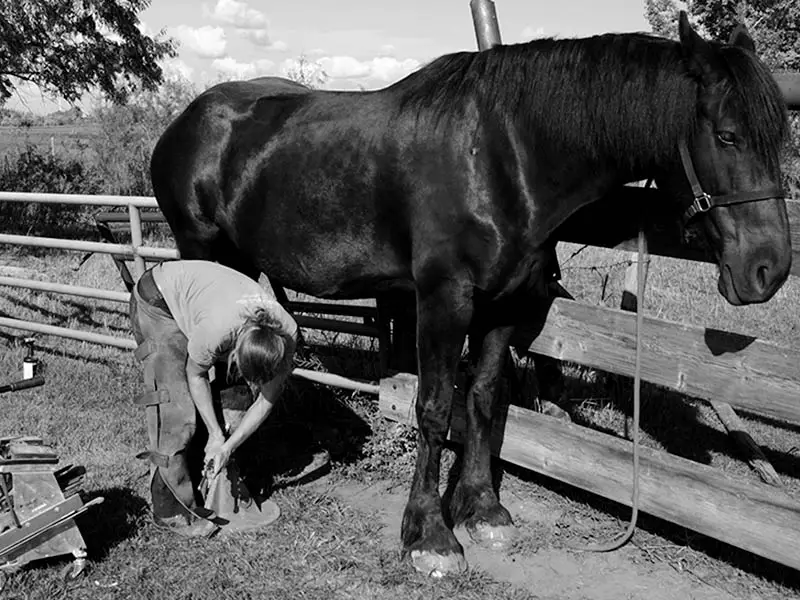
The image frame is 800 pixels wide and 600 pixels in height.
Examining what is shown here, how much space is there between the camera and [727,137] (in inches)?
102

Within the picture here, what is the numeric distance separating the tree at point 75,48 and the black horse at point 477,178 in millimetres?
7869

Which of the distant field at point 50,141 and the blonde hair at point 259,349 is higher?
the distant field at point 50,141

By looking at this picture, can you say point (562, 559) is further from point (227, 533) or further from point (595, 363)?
point (227, 533)

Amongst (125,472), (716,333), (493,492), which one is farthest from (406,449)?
(716,333)

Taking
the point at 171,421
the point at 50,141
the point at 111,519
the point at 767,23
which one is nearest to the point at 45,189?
the point at 50,141

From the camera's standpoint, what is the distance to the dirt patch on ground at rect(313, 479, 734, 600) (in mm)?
3184

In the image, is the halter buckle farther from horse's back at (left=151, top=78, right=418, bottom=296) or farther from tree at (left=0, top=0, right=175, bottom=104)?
tree at (left=0, top=0, right=175, bottom=104)

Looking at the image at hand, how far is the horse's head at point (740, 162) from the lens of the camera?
2539mm

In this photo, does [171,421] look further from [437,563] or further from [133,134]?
[133,134]

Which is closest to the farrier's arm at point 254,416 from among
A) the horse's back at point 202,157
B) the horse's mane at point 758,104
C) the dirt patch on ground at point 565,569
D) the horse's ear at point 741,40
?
the dirt patch on ground at point 565,569

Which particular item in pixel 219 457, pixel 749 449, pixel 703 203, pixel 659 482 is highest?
pixel 703 203

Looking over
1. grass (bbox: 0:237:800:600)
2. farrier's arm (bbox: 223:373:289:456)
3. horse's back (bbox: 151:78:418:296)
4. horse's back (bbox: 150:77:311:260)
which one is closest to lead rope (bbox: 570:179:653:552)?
grass (bbox: 0:237:800:600)

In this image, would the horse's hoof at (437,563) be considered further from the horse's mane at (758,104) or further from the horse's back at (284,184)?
the horse's mane at (758,104)

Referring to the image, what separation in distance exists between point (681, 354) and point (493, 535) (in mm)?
1213
